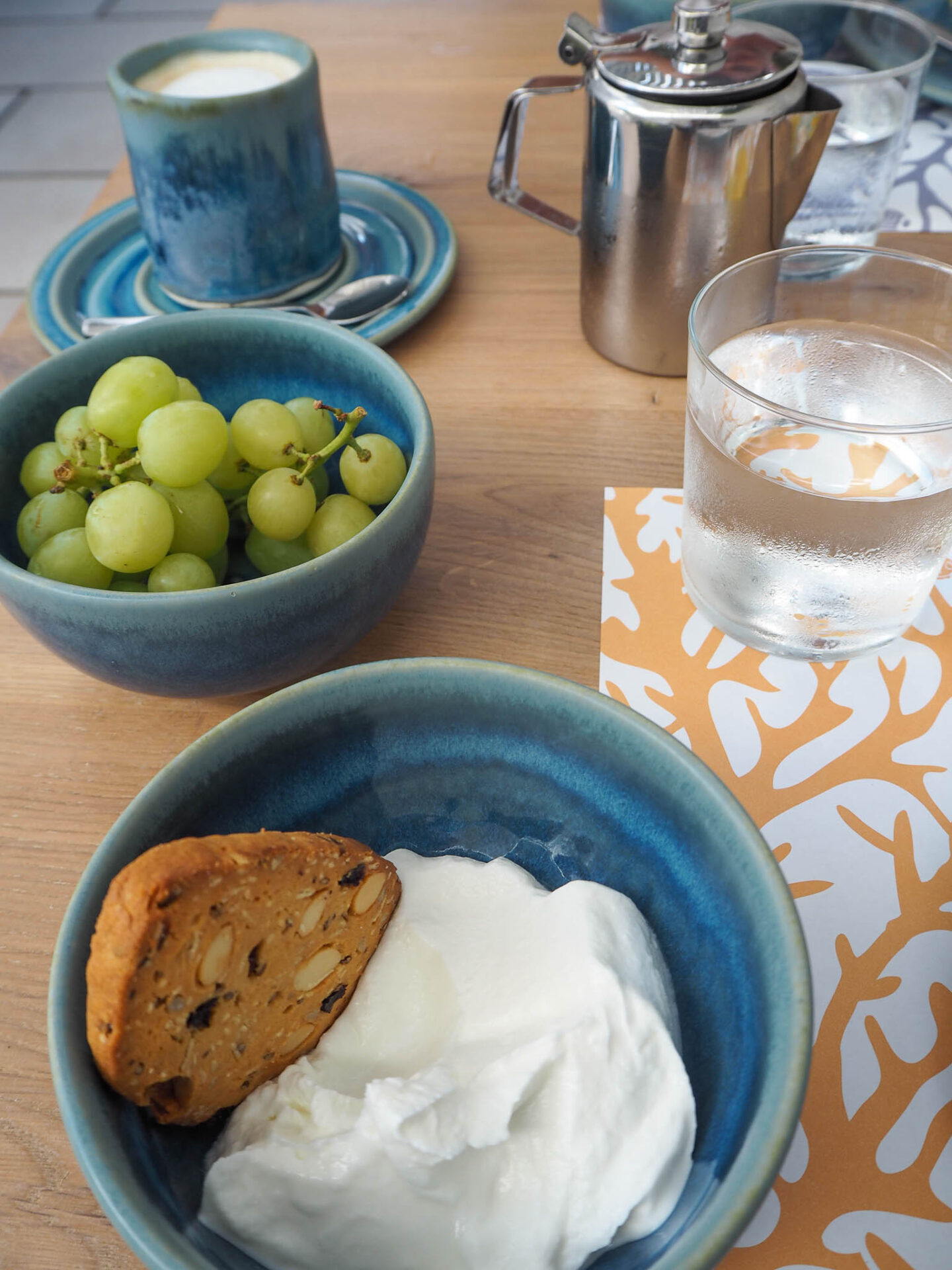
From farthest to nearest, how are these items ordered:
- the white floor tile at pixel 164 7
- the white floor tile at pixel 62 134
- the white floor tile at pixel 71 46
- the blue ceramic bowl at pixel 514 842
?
the white floor tile at pixel 164 7, the white floor tile at pixel 71 46, the white floor tile at pixel 62 134, the blue ceramic bowl at pixel 514 842

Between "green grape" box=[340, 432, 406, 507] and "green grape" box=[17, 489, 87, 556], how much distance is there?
0.13 meters

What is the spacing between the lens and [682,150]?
0.60 m

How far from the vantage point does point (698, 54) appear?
0.61 m

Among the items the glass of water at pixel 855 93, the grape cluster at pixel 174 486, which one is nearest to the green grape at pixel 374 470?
the grape cluster at pixel 174 486

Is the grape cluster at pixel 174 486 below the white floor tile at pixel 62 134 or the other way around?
the other way around

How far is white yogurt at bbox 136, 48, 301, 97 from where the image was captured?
0.73m

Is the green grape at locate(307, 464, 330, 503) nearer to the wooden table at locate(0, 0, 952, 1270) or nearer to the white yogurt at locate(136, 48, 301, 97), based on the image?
the wooden table at locate(0, 0, 952, 1270)

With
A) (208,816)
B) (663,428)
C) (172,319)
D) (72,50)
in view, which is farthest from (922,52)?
(72,50)

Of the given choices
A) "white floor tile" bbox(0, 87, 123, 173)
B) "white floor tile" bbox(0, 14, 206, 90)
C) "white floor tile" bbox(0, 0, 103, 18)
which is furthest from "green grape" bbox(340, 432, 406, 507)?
"white floor tile" bbox(0, 0, 103, 18)

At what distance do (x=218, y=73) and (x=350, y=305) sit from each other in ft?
0.67

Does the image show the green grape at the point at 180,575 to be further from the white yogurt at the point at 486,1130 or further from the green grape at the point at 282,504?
the white yogurt at the point at 486,1130

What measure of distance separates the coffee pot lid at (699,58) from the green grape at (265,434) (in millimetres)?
292

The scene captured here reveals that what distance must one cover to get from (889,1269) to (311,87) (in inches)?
28.6

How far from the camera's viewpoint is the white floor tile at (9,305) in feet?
6.37
